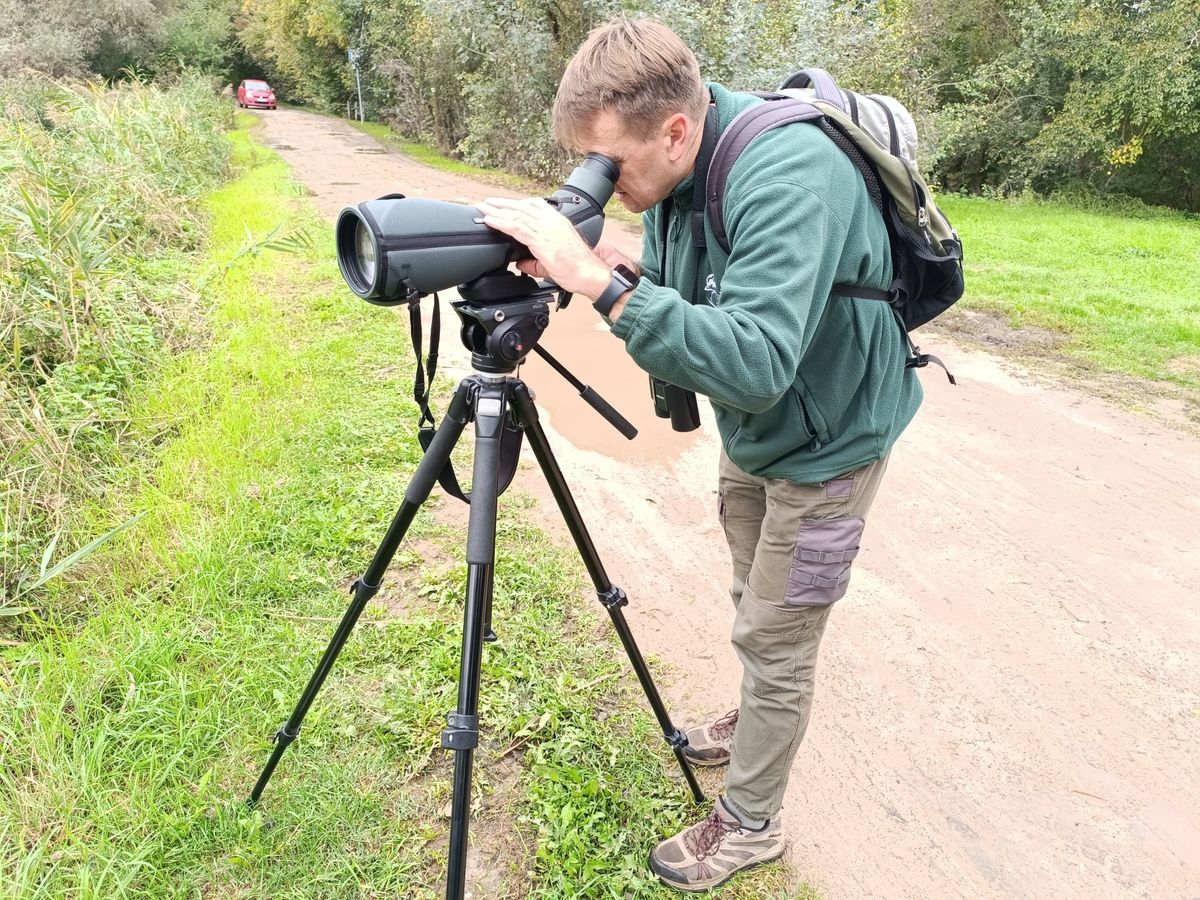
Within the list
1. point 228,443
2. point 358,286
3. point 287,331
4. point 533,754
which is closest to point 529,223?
point 358,286

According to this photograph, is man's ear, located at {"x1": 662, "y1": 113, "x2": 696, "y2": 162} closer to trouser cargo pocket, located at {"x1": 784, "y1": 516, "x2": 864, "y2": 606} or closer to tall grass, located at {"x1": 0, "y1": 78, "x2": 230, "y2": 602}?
trouser cargo pocket, located at {"x1": 784, "y1": 516, "x2": 864, "y2": 606}

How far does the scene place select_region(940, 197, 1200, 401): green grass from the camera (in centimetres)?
552

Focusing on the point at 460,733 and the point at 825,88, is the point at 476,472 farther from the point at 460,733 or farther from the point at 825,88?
the point at 825,88

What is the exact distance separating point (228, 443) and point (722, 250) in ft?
9.89

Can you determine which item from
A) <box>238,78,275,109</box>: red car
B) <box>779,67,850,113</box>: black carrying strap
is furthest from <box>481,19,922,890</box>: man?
<box>238,78,275,109</box>: red car

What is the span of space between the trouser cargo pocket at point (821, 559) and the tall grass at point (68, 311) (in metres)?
2.66

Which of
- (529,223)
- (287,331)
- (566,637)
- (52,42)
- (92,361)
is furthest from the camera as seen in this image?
(52,42)

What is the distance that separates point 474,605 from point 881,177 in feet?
3.85

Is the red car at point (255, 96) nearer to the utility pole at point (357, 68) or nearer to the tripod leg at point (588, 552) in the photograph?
the utility pole at point (357, 68)

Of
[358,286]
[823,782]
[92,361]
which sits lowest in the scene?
[823,782]

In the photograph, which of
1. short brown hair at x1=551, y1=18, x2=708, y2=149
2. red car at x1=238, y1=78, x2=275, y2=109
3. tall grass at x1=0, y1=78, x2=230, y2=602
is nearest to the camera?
short brown hair at x1=551, y1=18, x2=708, y2=149

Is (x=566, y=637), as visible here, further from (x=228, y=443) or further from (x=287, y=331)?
(x=287, y=331)

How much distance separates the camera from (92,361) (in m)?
4.36

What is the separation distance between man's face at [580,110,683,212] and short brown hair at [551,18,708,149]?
0.02 meters
